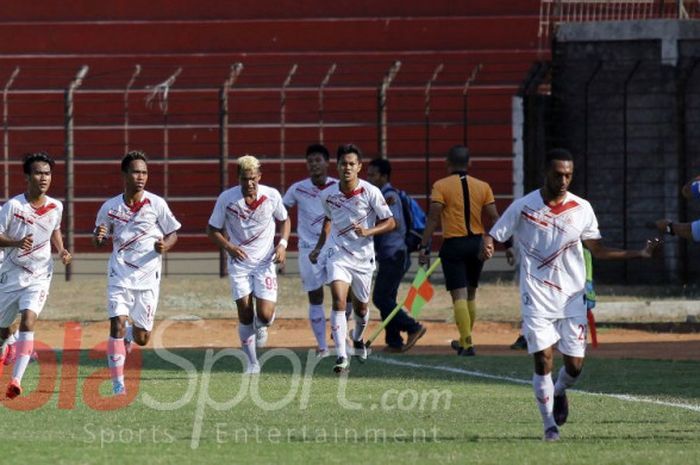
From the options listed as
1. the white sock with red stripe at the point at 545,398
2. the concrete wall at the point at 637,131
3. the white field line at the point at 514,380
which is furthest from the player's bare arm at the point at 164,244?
the concrete wall at the point at 637,131

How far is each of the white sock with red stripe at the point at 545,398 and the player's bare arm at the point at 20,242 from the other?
4.90 m

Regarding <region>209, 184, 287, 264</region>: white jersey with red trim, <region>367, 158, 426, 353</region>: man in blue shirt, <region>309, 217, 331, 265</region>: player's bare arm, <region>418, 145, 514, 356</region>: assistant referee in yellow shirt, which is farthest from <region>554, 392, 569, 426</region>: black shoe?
<region>367, 158, 426, 353</region>: man in blue shirt

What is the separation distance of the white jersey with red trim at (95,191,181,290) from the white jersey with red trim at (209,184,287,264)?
158 centimetres

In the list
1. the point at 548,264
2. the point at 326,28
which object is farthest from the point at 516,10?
the point at 548,264

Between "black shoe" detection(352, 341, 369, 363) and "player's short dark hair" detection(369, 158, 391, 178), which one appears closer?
"black shoe" detection(352, 341, 369, 363)

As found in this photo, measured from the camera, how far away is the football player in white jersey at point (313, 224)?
57.3 ft

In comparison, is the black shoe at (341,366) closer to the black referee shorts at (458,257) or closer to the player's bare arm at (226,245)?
the player's bare arm at (226,245)

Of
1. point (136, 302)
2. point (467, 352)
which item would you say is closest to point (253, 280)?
point (136, 302)

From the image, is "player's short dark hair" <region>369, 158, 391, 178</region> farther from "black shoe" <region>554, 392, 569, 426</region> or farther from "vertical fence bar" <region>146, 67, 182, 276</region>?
"vertical fence bar" <region>146, 67, 182, 276</region>

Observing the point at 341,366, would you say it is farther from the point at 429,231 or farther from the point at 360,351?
the point at 429,231

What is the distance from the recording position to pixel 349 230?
1639cm

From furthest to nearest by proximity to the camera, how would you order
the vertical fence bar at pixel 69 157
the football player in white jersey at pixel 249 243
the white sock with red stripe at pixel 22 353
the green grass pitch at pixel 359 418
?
the vertical fence bar at pixel 69 157 < the football player in white jersey at pixel 249 243 < the white sock with red stripe at pixel 22 353 < the green grass pitch at pixel 359 418

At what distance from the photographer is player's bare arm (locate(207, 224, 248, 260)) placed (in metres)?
15.9

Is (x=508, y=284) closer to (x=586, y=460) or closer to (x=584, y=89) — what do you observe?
(x=584, y=89)
